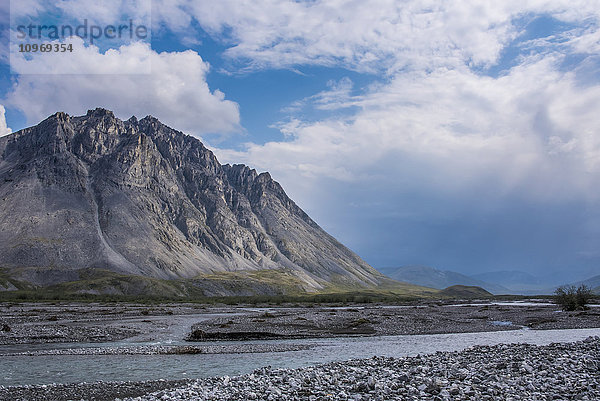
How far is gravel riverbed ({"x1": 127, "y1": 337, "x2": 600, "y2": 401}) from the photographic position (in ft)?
60.4

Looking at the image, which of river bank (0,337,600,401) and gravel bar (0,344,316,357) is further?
gravel bar (0,344,316,357)

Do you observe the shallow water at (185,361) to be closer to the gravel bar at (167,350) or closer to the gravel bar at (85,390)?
→ the gravel bar at (167,350)

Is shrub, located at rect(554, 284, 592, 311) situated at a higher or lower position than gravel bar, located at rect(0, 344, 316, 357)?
lower

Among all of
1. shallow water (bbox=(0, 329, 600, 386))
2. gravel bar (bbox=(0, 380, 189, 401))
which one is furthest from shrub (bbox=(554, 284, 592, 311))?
gravel bar (bbox=(0, 380, 189, 401))

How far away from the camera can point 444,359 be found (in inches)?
1142

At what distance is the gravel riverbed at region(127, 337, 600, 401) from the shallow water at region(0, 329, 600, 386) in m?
6.08

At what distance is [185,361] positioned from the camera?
3403cm

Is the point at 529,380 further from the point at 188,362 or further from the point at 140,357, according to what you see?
the point at 140,357

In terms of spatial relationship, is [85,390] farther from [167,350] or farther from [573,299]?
[573,299]

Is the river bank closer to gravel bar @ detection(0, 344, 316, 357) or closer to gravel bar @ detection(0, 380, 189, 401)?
gravel bar @ detection(0, 380, 189, 401)

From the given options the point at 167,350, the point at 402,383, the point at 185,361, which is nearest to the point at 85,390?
the point at 185,361

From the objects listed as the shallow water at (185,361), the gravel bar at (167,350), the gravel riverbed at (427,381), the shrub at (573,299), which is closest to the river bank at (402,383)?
the gravel riverbed at (427,381)

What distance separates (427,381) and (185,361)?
2061 centimetres

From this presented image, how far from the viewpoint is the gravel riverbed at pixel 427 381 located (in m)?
18.4
